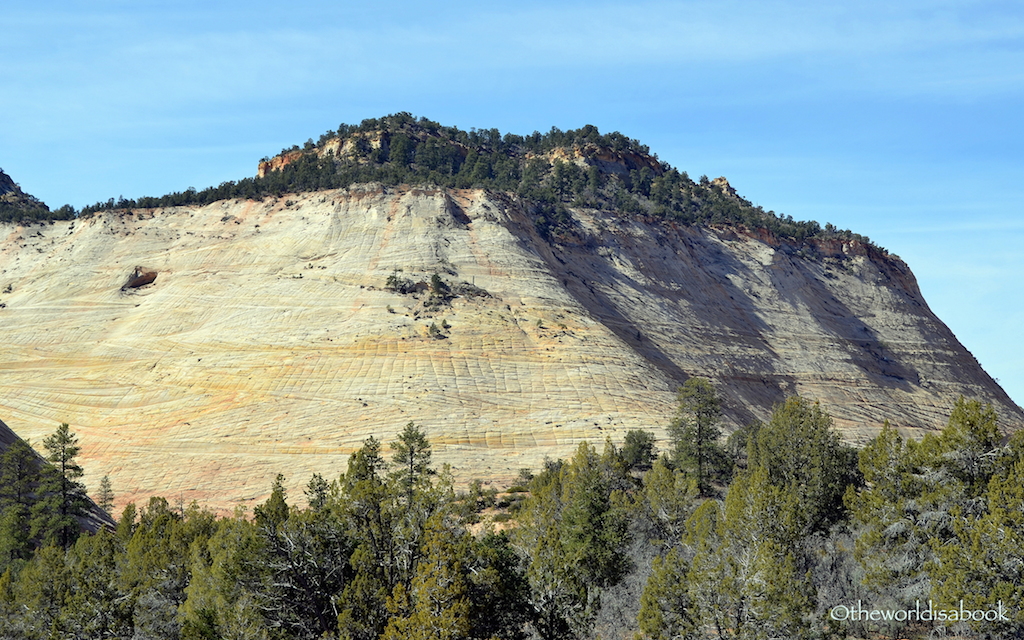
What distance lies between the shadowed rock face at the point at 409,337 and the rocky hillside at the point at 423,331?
0.67 feet

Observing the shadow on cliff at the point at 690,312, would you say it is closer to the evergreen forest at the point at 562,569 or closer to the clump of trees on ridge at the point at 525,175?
the clump of trees on ridge at the point at 525,175

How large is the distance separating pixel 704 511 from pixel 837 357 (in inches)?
2513

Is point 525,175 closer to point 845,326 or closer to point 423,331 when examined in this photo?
point 845,326

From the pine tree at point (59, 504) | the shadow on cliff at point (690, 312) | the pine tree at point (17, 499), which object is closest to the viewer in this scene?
the pine tree at point (17, 499)

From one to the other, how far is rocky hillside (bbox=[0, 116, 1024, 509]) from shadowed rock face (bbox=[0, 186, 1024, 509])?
0.20 m

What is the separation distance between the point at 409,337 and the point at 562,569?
142 ft

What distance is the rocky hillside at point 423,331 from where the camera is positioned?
2325 inches

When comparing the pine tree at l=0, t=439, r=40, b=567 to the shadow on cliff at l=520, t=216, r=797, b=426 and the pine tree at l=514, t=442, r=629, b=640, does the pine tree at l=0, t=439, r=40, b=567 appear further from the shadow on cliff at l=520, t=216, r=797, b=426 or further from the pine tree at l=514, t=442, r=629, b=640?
the shadow on cliff at l=520, t=216, r=797, b=426

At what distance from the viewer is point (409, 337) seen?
6762 cm

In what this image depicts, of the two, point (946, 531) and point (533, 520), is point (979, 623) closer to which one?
point (946, 531)

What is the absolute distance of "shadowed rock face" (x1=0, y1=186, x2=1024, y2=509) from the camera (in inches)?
2315

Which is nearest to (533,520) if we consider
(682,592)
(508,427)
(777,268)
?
(682,592)

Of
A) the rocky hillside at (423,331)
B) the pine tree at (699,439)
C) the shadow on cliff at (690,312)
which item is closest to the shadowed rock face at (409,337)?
the rocky hillside at (423,331)

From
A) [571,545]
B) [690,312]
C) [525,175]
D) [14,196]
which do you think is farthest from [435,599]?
[14,196]
